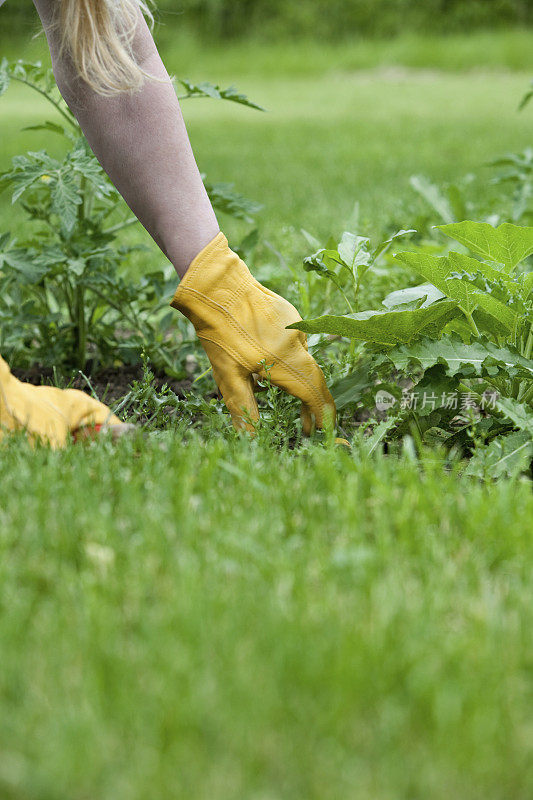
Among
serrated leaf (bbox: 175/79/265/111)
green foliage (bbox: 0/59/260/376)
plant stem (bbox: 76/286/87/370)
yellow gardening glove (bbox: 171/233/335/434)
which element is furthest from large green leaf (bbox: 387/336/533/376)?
plant stem (bbox: 76/286/87/370)

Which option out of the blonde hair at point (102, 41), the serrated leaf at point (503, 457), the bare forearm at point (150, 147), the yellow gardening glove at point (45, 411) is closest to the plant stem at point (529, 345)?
the serrated leaf at point (503, 457)

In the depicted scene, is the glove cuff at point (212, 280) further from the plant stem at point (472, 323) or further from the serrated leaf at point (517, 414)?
the serrated leaf at point (517, 414)

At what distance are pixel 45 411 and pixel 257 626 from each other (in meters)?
0.90

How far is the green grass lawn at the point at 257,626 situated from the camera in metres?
0.87

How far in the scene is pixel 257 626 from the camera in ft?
3.51

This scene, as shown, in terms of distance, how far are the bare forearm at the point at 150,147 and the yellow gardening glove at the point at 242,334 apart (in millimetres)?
73

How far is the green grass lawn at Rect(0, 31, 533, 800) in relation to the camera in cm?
87

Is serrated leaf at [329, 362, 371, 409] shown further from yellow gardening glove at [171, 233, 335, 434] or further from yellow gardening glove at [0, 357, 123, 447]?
yellow gardening glove at [0, 357, 123, 447]

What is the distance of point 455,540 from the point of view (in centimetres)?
132

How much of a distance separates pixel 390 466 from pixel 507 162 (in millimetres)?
2344

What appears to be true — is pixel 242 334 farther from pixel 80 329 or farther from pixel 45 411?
pixel 80 329

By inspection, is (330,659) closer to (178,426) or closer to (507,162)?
(178,426)

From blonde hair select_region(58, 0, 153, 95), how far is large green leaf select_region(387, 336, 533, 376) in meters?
0.88

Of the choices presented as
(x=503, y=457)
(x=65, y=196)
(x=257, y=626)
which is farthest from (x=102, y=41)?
(x=257, y=626)
